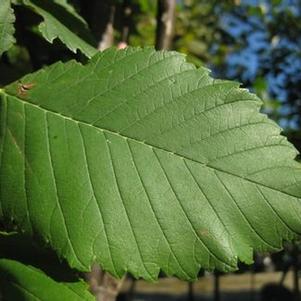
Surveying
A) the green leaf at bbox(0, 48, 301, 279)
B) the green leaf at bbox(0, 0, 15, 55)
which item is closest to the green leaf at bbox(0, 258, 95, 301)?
the green leaf at bbox(0, 48, 301, 279)

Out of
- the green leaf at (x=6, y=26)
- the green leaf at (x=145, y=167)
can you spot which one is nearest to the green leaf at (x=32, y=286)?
the green leaf at (x=145, y=167)

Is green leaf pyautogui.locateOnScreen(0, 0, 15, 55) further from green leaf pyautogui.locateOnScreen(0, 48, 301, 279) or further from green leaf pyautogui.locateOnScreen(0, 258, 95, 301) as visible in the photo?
green leaf pyautogui.locateOnScreen(0, 258, 95, 301)

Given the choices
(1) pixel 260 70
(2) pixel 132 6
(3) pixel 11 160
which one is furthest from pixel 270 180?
(1) pixel 260 70

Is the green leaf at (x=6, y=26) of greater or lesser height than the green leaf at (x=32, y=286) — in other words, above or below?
above

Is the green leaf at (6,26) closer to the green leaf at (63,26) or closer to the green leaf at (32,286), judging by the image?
the green leaf at (63,26)

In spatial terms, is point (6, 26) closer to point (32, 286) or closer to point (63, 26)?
point (63, 26)

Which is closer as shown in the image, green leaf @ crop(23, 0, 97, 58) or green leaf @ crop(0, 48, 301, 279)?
green leaf @ crop(0, 48, 301, 279)

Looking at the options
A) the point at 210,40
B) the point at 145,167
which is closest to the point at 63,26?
the point at 145,167
